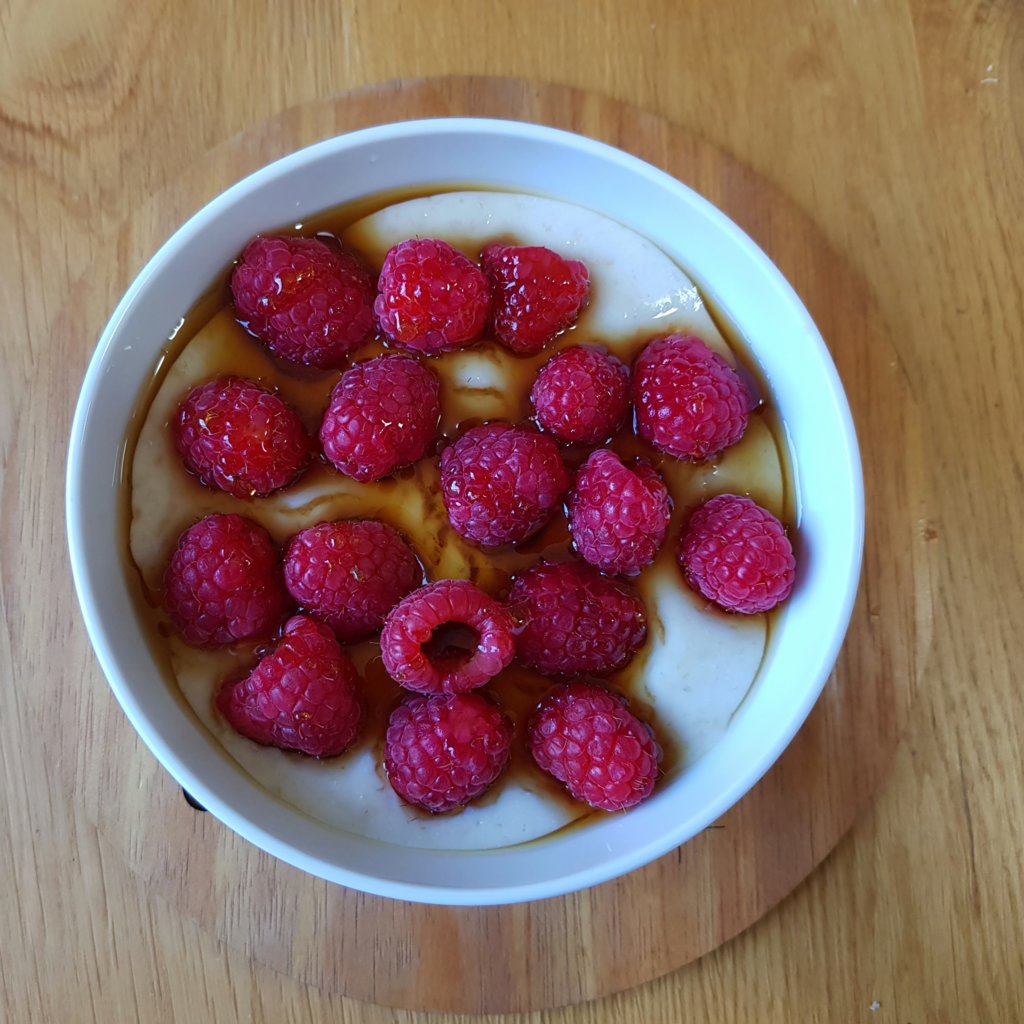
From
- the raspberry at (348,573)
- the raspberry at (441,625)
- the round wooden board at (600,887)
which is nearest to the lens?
the raspberry at (441,625)

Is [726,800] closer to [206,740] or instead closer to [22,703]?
[206,740]

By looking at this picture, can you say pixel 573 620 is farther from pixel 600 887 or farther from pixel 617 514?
pixel 600 887

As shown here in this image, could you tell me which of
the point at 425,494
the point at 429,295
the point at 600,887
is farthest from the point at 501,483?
the point at 600,887

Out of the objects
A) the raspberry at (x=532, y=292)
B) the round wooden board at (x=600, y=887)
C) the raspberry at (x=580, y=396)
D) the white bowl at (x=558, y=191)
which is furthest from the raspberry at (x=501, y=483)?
the round wooden board at (x=600, y=887)

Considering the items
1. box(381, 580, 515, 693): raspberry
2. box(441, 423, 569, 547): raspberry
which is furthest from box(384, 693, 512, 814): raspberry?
box(441, 423, 569, 547): raspberry

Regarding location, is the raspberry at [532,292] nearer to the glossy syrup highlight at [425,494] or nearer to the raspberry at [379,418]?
the glossy syrup highlight at [425,494]

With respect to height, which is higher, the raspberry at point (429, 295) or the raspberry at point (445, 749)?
the raspberry at point (429, 295)
